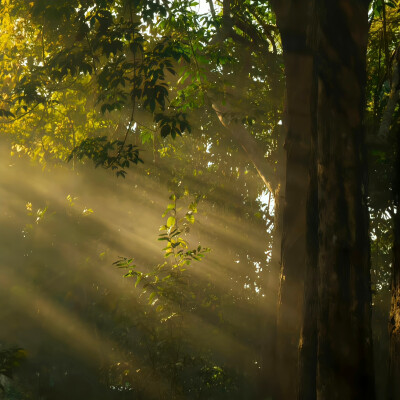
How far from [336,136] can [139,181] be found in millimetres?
11934

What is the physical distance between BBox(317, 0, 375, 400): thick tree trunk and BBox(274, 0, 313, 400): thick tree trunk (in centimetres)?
119

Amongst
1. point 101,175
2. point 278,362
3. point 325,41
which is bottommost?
point 278,362

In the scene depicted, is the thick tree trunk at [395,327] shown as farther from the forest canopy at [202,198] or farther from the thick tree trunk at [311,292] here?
the thick tree trunk at [311,292]

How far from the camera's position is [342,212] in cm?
404

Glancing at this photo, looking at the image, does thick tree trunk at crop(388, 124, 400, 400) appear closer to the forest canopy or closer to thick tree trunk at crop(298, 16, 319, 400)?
the forest canopy

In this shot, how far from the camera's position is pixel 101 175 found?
616 inches

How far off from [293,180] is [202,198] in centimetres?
971

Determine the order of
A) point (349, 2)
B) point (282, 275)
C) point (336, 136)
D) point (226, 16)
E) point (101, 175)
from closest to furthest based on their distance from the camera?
point (336, 136) → point (349, 2) → point (282, 275) → point (226, 16) → point (101, 175)

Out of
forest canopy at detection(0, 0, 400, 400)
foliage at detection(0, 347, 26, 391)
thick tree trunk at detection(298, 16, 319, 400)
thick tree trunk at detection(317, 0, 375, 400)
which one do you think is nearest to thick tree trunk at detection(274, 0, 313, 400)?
forest canopy at detection(0, 0, 400, 400)

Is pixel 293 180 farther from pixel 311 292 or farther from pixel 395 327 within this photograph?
pixel 395 327

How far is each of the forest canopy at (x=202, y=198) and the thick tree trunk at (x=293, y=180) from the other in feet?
0.07

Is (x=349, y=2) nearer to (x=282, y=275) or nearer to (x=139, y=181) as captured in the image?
(x=282, y=275)

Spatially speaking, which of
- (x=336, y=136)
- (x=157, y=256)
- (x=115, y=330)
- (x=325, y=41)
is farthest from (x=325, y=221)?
(x=157, y=256)

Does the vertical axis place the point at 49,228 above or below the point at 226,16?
below
